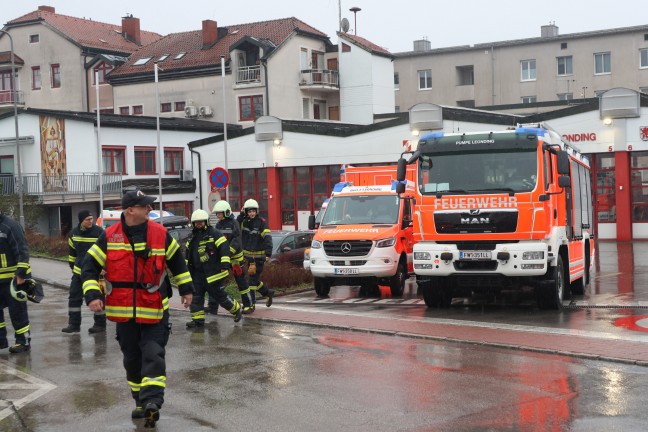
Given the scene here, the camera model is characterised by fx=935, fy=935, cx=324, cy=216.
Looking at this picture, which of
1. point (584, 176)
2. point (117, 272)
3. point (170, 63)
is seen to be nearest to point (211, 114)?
point (170, 63)

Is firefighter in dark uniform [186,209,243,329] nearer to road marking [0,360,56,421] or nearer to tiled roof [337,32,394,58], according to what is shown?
road marking [0,360,56,421]

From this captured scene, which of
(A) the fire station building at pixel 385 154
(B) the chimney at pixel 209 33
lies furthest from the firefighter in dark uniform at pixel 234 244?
(B) the chimney at pixel 209 33

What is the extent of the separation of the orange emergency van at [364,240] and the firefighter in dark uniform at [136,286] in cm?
1023

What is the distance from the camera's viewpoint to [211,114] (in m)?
56.5

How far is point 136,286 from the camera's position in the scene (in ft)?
26.0

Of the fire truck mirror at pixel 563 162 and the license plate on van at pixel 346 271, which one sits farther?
the license plate on van at pixel 346 271

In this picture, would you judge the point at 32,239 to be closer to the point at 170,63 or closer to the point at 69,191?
the point at 69,191

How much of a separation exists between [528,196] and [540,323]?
2133mm

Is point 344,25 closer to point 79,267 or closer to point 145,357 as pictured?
point 79,267

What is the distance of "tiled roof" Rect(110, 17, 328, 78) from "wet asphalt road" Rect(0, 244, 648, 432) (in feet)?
149

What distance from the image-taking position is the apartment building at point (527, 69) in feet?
210

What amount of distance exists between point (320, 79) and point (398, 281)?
40.7 meters

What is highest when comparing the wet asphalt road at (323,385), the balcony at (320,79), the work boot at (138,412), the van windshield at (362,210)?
the balcony at (320,79)

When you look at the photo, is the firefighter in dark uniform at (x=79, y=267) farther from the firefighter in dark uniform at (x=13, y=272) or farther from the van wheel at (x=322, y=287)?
the van wheel at (x=322, y=287)
